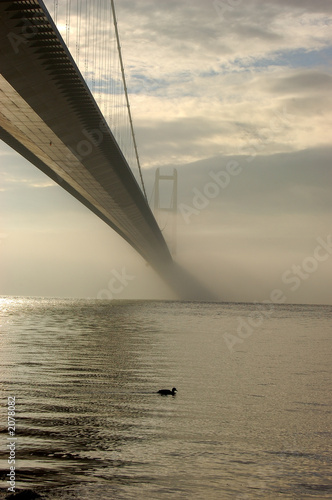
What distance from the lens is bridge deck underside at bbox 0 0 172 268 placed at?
20031 millimetres

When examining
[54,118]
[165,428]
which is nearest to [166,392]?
[165,428]

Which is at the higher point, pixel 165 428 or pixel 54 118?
pixel 54 118

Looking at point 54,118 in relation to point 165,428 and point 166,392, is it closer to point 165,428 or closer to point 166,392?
point 166,392

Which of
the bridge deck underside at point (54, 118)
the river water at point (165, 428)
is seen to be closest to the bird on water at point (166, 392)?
the river water at point (165, 428)

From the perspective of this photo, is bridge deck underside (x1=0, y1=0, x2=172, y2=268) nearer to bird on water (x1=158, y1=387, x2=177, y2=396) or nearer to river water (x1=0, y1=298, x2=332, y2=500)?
Result: river water (x1=0, y1=298, x2=332, y2=500)

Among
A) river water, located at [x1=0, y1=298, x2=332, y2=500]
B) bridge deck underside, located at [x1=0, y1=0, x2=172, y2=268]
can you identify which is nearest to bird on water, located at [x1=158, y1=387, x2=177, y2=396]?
river water, located at [x1=0, y1=298, x2=332, y2=500]

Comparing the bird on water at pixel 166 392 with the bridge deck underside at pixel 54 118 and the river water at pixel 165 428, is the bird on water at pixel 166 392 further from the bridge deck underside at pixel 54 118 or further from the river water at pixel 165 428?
the bridge deck underside at pixel 54 118

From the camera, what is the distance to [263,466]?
8.51 metres

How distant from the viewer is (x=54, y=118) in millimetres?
29641

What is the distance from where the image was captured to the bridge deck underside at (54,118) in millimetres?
20031

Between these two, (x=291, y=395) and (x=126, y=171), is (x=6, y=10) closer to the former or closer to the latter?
(x=291, y=395)

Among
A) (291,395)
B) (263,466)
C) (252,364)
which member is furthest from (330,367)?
(263,466)

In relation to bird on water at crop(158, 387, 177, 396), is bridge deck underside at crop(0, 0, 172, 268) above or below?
above

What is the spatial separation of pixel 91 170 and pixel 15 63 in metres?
18.1
